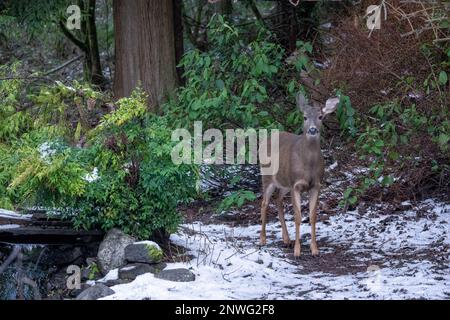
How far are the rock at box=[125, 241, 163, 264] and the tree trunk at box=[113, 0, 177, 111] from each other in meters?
4.83

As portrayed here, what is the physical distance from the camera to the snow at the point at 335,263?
28.8 ft

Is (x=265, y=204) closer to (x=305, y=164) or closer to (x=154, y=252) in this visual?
(x=305, y=164)

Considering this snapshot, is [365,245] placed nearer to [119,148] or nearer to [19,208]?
[119,148]

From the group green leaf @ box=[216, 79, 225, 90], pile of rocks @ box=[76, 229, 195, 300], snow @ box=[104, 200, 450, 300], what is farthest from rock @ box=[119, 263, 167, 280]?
green leaf @ box=[216, 79, 225, 90]

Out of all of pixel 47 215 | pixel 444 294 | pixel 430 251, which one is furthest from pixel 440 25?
pixel 47 215

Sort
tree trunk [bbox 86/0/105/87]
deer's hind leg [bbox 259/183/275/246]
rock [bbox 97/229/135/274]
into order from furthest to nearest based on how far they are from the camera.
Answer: tree trunk [bbox 86/0/105/87] < deer's hind leg [bbox 259/183/275/246] < rock [bbox 97/229/135/274]

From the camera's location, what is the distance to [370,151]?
39.2 feet

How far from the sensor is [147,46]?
14461 millimetres

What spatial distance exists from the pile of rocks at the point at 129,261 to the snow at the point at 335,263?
15 cm

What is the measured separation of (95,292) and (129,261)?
3.41 ft

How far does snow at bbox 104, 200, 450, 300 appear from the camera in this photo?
879cm

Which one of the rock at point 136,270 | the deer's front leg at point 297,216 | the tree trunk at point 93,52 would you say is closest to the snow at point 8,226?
the rock at point 136,270

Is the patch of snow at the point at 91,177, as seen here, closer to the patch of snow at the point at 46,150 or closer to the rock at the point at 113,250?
the patch of snow at the point at 46,150

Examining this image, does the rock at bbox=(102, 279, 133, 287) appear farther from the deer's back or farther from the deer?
the deer's back
